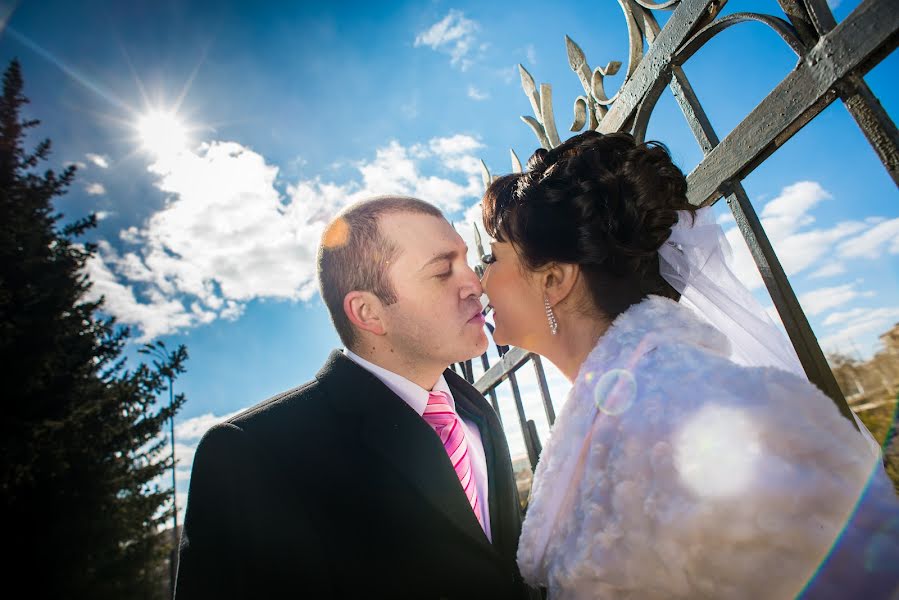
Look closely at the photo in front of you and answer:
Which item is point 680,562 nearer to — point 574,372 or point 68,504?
point 574,372

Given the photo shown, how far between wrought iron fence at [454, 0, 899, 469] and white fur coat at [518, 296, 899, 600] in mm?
331

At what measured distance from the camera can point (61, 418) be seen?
786 cm

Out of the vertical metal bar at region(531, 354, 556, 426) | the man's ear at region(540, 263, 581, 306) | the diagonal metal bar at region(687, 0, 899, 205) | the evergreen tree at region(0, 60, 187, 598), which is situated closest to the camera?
the diagonal metal bar at region(687, 0, 899, 205)

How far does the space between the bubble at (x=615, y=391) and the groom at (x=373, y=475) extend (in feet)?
2.25

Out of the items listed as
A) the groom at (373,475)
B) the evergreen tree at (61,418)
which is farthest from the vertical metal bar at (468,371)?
the evergreen tree at (61,418)

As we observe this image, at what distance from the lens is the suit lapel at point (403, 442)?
5.64ft

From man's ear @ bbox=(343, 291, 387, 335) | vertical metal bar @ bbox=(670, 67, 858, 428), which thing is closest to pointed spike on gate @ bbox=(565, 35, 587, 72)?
vertical metal bar @ bbox=(670, 67, 858, 428)

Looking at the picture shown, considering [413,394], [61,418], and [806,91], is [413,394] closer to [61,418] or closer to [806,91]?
[806,91]

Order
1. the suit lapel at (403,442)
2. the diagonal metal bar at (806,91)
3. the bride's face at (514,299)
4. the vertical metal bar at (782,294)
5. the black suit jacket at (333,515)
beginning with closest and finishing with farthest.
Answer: the diagonal metal bar at (806,91), the vertical metal bar at (782,294), the black suit jacket at (333,515), the suit lapel at (403,442), the bride's face at (514,299)

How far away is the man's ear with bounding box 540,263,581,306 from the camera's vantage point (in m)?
2.08

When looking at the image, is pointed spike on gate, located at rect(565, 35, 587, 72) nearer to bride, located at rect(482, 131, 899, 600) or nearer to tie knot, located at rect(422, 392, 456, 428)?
bride, located at rect(482, 131, 899, 600)

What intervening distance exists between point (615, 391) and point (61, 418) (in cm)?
1015

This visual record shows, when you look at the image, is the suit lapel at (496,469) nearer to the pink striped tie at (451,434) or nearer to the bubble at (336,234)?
the pink striped tie at (451,434)

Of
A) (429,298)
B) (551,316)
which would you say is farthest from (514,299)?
(429,298)
